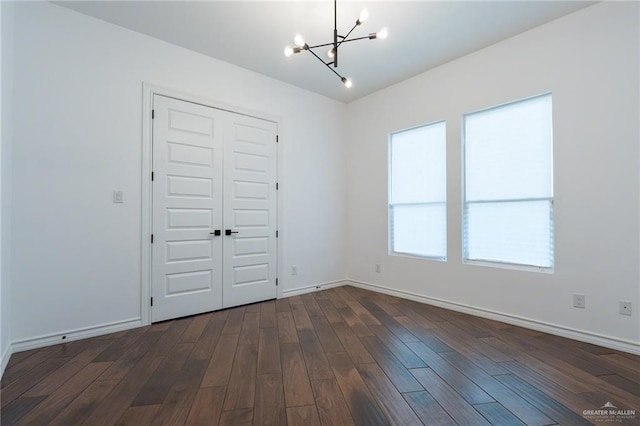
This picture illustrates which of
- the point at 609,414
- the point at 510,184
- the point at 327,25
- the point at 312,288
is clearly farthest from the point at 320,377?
the point at 327,25

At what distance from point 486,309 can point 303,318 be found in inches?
81.1

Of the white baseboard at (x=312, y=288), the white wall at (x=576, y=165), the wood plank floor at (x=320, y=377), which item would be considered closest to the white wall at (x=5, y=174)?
the wood plank floor at (x=320, y=377)

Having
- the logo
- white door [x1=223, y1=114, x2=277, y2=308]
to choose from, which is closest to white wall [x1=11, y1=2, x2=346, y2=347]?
white door [x1=223, y1=114, x2=277, y2=308]

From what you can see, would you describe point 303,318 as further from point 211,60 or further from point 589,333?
point 211,60

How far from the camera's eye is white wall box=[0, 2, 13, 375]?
207 centimetres

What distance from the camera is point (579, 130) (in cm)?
263

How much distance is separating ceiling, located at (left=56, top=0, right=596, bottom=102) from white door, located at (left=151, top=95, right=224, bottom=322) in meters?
0.75

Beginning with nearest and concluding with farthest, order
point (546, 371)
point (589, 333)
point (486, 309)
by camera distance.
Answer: point (546, 371)
point (589, 333)
point (486, 309)

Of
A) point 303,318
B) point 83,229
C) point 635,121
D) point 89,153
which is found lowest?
point 303,318

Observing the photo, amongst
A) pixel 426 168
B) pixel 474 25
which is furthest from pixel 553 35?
pixel 426 168

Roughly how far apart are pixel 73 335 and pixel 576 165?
4.87m

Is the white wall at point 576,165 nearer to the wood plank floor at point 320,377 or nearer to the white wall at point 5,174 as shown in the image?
the wood plank floor at point 320,377

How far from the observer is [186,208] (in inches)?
128

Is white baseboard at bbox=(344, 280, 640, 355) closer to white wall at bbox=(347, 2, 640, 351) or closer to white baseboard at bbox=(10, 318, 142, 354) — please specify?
white wall at bbox=(347, 2, 640, 351)
